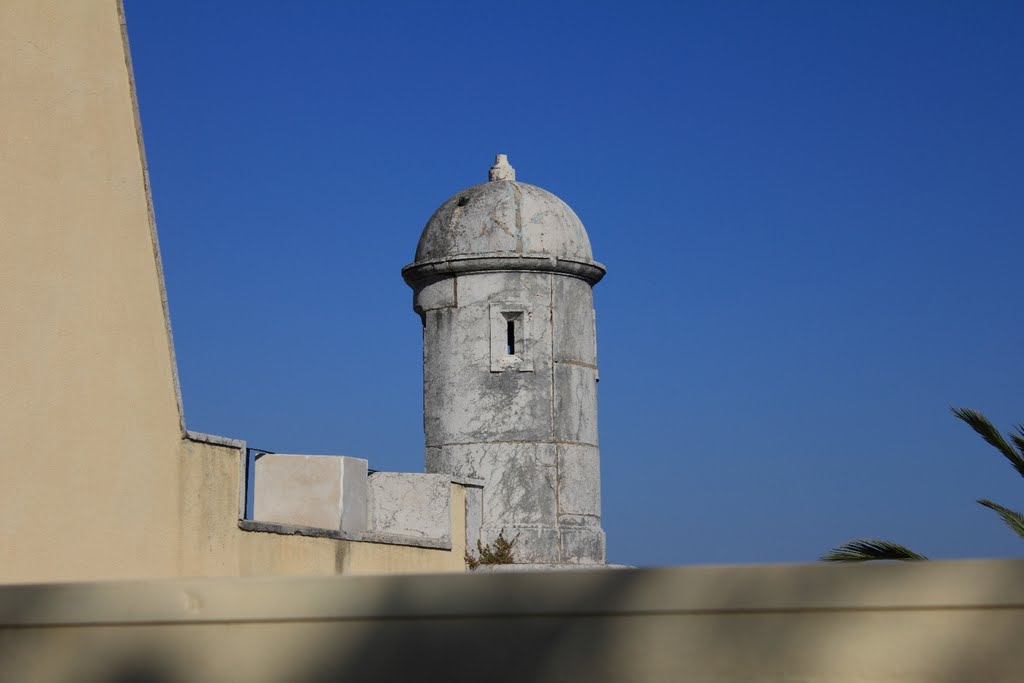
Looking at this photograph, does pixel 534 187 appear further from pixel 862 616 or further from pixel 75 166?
pixel 862 616

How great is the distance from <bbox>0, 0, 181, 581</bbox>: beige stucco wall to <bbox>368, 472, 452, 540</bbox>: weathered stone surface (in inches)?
157

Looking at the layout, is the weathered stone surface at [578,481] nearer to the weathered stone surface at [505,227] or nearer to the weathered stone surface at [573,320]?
the weathered stone surface at [573,320]

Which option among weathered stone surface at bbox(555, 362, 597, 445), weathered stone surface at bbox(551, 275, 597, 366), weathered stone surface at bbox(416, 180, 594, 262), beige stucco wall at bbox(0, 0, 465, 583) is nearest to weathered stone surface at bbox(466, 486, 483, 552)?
weathered stone surface at bbox(555, 362, 597, 445)

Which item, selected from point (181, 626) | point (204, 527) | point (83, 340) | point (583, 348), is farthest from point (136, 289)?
point (583, 348)

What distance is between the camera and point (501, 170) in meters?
16.0

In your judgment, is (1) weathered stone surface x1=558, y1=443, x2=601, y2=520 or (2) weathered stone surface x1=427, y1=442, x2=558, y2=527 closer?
(2) weathered stone surface x1=427, y1=442, x2=558, y2=527

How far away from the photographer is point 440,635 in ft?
11.4

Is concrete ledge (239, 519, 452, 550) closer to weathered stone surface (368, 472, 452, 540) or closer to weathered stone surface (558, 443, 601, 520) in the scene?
weathered stone surface (368, 472, 452, 540)

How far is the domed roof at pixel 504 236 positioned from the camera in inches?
599

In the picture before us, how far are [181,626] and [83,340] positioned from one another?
4.97 m

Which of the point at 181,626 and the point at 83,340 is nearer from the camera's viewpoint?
the point at 181,626

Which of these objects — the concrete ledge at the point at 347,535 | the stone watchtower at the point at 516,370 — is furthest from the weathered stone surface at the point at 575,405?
the concrete ledge at the point at 347,535

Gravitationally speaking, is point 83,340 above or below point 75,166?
below

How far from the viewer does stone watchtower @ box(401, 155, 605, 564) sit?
1517 centimetres
